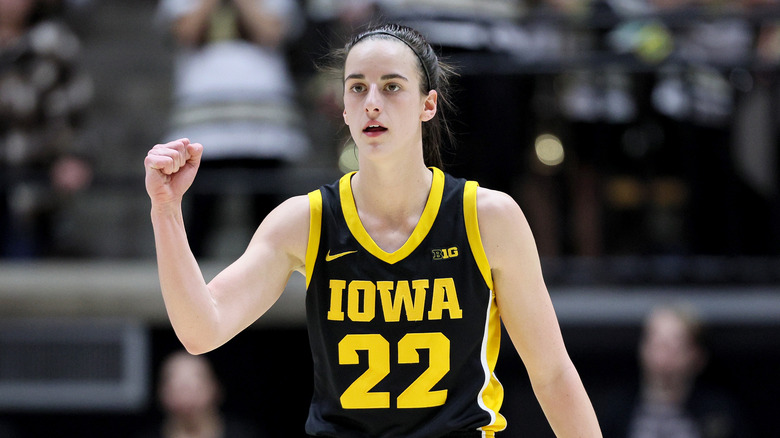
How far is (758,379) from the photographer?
6059 millimetres

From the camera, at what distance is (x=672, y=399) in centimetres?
569

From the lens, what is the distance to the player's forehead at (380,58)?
111 inches

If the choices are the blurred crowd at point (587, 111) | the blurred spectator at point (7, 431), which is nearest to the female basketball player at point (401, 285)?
the blurred crowd at point (587, 111)

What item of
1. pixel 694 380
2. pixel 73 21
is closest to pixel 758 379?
pixel 694 380

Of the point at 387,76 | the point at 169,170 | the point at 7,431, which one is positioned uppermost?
the point at 387,76

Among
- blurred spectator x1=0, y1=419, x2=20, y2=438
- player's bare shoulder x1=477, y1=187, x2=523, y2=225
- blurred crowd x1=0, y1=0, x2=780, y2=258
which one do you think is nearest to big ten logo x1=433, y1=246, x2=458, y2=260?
player's bare shoulder x1=477, y1=187, x2=523, y2=225

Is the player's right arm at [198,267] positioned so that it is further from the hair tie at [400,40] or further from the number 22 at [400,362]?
the hair tie at [400,40]

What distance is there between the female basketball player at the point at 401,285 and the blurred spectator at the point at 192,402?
321 centimetres

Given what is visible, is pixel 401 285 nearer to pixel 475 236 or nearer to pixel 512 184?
pixel 475 236

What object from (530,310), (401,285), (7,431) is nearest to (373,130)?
(401,285)

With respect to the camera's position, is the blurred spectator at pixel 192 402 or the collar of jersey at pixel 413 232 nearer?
the collar of jersey at pixel 413 232

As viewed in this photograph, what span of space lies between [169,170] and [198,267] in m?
0.28

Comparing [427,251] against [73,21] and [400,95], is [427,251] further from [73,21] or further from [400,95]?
[73,21]

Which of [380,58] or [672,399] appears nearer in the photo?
[380,58]
